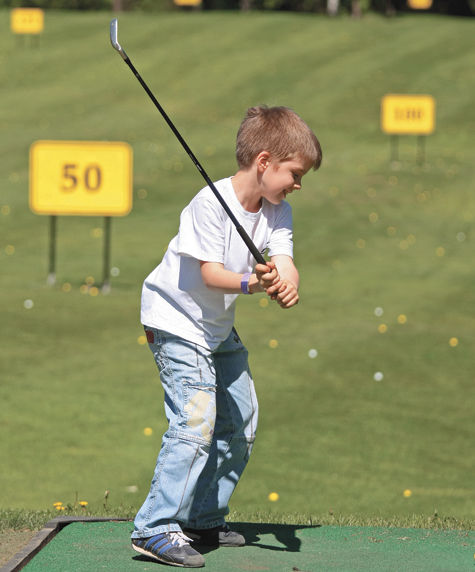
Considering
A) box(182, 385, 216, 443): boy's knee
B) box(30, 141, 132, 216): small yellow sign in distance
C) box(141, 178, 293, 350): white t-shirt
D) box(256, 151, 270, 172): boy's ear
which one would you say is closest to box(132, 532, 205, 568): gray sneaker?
box(182, 385, 216, 443): boy's knee

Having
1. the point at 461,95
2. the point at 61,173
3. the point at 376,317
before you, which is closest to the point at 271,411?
the point at 376,317

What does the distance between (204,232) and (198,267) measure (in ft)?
0.58

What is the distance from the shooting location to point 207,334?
14.6 ft

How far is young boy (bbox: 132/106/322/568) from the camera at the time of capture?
14.2 feet

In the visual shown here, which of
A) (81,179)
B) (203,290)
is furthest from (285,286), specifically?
(81,179)

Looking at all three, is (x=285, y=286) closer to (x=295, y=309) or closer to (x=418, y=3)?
(x=295, y=309)

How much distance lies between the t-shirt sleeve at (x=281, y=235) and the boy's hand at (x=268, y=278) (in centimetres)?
38

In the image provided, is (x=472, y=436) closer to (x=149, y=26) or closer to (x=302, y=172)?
(x=302, y=172)

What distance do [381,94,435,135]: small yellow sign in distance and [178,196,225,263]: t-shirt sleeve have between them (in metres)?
18.7

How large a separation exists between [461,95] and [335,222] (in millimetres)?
14628

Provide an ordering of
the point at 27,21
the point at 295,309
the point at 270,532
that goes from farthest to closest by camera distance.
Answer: the point at 27,21 → the point at 295,309 → the point at 270,532

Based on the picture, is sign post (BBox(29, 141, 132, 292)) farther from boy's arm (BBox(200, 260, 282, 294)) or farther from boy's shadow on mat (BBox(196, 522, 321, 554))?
boy's arm (BBox(200, 260, 282, 294))

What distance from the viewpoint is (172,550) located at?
4312 millimetres

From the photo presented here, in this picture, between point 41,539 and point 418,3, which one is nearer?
point 41,539
